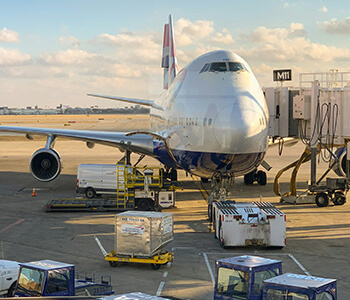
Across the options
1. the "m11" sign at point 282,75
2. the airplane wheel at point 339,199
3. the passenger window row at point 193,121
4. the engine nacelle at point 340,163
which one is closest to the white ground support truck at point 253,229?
the passenger window row at point 193,121

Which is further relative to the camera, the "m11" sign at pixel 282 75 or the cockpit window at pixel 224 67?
the "m11" sign at pixel 282 75

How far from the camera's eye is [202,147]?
906 inches

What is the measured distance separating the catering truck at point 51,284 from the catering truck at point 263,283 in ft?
8.88

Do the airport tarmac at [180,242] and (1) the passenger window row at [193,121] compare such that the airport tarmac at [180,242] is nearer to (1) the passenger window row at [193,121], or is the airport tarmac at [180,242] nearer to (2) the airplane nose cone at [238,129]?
(2) the airplane nose cone at [238,129]

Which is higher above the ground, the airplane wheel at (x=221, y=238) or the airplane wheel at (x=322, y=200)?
the airplane wheel at (x=322, y=200)

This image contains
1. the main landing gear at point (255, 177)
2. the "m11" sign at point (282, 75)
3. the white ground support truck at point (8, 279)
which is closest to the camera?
the white ground support truck at point (8, 279)

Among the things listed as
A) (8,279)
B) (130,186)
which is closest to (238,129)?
(130,186)

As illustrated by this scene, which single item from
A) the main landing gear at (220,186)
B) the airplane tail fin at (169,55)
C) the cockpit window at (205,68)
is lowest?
the main landing gear at (220,186)

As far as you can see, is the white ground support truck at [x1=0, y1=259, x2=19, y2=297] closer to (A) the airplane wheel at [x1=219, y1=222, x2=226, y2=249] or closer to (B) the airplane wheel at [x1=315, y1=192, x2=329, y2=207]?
(A) the airplane wheel at [x1=219, y1=222, x2=226, y2=249]

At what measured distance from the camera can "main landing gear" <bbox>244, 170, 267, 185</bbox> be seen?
119 ft

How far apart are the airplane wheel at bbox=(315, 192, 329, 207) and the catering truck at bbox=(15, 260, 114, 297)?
1686cm

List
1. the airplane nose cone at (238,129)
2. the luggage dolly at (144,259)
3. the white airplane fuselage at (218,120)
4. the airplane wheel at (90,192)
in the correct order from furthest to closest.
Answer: the airplane wheel at (90,192) → the white airplane fuselage at (218,120) → the airplane nose cone at (238,129) → the luggage dolly at (144,259)

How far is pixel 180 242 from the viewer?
21.3 m

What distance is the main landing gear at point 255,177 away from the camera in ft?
119
